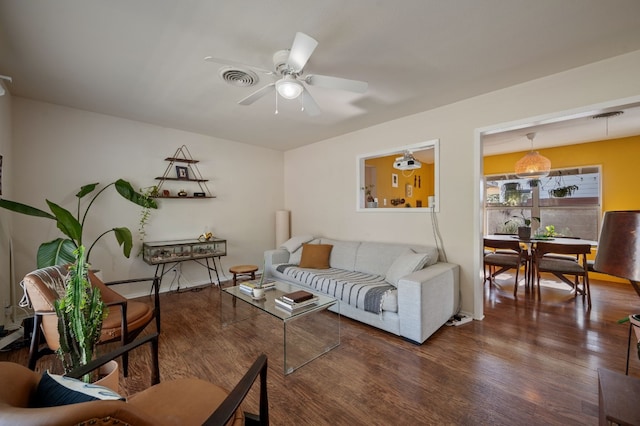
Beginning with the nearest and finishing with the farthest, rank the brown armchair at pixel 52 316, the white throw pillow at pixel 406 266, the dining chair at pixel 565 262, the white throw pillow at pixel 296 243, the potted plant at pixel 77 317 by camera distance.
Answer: the potted plant at pixel 77 317
the brown armchair at pixel 52 316
the white throw pillow at pixel 406 266
the dining chair at pixel 565 262
the white throw pillow at pixel 296 243

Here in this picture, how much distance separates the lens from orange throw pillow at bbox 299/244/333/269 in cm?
396

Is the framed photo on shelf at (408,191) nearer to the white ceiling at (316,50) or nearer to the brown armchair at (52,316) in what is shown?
the white ceiling at (316,50)

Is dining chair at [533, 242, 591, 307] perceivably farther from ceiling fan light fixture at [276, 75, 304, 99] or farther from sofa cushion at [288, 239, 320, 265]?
ceiling fan light fixture at [276, 75, 304, 99]

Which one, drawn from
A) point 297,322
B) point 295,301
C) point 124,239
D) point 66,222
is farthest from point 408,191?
point 66,222

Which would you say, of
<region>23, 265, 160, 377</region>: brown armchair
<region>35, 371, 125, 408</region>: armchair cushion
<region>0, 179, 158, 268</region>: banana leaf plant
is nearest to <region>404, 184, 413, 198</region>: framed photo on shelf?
<region>0, 179, 158, 268</region>: banana leaf plant

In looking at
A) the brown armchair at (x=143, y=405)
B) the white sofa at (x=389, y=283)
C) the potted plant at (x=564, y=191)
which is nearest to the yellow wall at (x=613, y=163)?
the potted plant at (x=564, y=191)

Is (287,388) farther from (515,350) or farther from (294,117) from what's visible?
(294,117)

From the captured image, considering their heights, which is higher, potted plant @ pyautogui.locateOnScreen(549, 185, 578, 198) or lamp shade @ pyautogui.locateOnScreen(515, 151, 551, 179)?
lamp shade @ pyautogui.locateOnScreen(515, 151, 551, 179)

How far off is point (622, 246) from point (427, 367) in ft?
5.43

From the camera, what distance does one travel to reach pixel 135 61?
7.59 feet

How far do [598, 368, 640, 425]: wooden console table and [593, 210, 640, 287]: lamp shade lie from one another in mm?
533

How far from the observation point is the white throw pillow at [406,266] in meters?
2.87

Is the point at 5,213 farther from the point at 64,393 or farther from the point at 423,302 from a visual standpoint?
the point at 423,302

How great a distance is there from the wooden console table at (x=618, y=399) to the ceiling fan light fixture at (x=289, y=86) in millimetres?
2411
